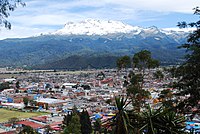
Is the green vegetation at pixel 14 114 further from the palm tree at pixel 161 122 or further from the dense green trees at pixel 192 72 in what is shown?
the palm tree at pixel 161 122

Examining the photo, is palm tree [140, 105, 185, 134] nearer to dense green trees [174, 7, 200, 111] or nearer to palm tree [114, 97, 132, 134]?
A: palm tree [114, 97, 132, 134]

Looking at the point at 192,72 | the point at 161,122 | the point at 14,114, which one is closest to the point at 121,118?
the point at 161,122

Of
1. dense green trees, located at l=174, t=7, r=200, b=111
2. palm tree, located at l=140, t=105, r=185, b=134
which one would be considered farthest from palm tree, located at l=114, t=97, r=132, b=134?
dense green trees, located at l=174, t=7, r=200, b=111

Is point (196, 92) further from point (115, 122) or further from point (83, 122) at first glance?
point (83, 122)

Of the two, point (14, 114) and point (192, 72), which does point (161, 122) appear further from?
point (14, 114)

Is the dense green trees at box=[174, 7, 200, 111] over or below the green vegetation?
over

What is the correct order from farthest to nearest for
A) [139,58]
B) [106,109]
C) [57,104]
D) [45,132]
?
[57,104] → [106,109] → [45,132] → [139,58]

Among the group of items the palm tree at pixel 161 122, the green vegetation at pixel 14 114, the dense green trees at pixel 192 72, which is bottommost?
the green vegetation at pixel 14 114

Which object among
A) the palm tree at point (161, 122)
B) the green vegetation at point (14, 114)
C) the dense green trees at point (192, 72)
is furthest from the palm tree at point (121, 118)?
the green vegetation at point (14, 114)

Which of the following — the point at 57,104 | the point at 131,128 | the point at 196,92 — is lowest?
the point at 57,104

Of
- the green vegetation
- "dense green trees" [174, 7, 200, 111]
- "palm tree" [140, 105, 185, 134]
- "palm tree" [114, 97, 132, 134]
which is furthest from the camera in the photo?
the green vegetation

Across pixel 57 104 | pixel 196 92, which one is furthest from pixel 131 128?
pixel 57 104
